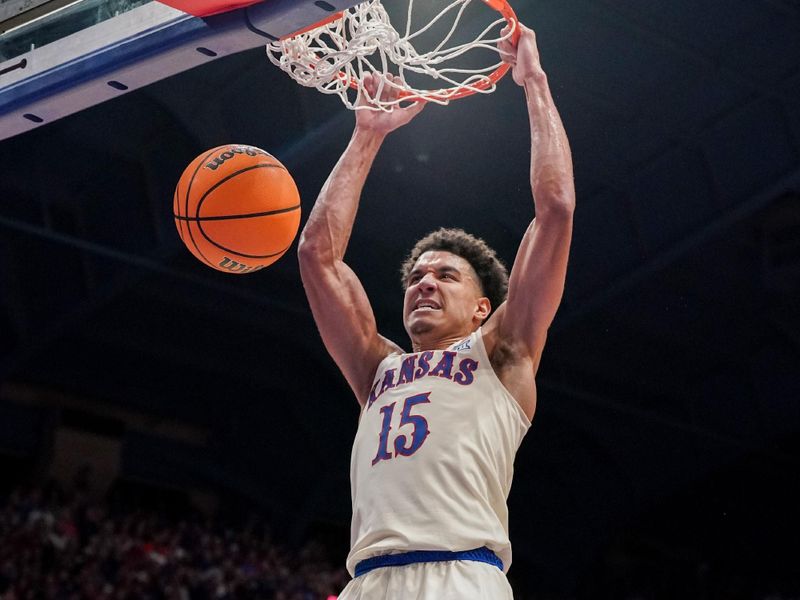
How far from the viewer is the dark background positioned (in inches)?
438

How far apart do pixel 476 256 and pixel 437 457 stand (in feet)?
2.81

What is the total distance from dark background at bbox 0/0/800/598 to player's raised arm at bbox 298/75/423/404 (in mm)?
6840

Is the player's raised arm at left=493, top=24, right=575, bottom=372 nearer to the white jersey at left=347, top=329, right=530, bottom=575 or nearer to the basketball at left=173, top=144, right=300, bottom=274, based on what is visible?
the white jersey at left=347, top=329, right=530, bottom=575

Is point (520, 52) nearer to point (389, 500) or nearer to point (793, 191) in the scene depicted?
point (389, 500)

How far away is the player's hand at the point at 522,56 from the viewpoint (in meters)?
3.42

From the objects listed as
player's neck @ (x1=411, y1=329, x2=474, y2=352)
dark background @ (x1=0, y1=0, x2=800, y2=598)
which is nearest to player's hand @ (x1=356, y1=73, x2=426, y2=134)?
player's neck @ (x1=411, y1=329, x2=474, y2=352)

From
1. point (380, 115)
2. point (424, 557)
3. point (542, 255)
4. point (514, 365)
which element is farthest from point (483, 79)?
point (424, 557)

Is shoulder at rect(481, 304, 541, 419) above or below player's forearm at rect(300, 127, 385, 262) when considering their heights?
below

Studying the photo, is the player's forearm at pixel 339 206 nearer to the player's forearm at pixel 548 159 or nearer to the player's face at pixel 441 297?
the player's face at pixel 441 297

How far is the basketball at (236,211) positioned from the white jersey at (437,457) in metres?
1.08

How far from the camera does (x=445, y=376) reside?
314 centimetres

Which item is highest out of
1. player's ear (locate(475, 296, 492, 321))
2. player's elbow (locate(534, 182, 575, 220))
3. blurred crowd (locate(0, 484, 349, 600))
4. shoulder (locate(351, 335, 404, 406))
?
player's elbow (locate(534, 182, 575, 220))

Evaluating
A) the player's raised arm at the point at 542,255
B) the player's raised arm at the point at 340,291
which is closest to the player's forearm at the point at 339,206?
the player's raised arm at the point at 340,291

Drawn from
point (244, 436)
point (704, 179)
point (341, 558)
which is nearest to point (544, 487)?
point (341, 558)
